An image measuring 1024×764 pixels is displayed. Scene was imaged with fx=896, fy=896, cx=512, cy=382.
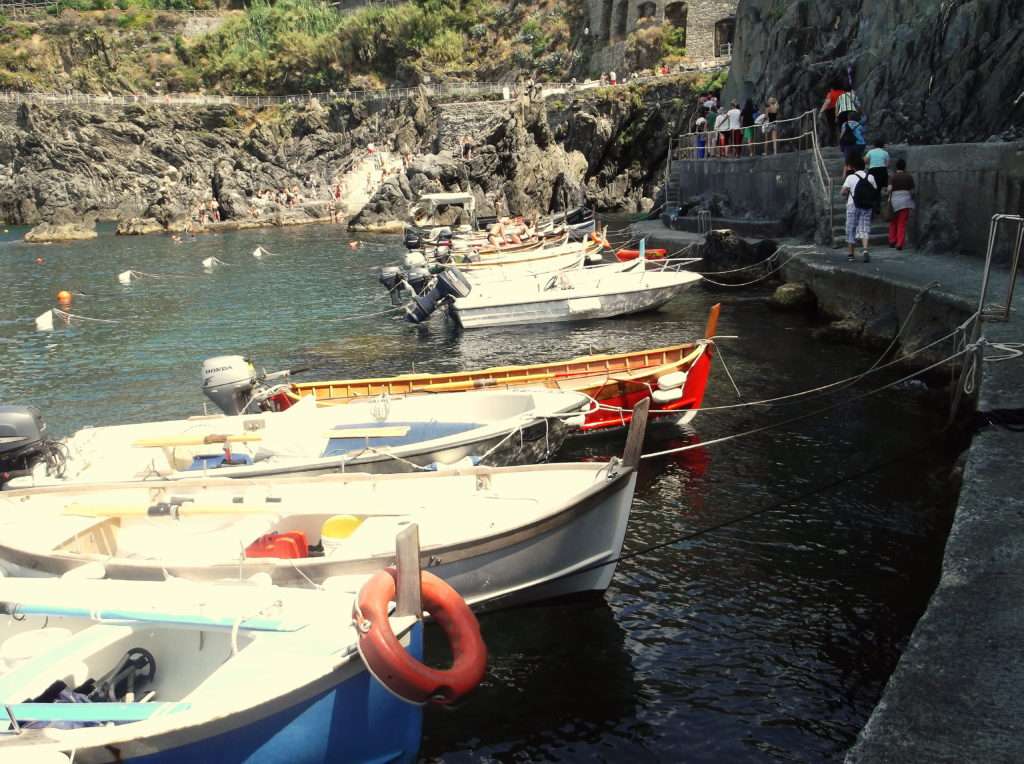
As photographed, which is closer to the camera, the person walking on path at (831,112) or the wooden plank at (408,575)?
the wooden plank at (408,575)

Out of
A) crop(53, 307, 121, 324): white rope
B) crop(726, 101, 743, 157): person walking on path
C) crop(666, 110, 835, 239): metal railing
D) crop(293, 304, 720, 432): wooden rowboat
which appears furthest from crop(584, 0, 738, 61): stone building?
crop(293, 304, 720, 432): wooden rowboat

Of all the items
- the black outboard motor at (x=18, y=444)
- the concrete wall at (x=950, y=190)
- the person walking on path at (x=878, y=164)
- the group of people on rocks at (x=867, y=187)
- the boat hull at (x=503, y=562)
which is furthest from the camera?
A: the person walking on path at (x=878, y=164)

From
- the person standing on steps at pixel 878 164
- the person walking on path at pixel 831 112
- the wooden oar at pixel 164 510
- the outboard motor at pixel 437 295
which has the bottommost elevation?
the outboard motor at pixel 437 295

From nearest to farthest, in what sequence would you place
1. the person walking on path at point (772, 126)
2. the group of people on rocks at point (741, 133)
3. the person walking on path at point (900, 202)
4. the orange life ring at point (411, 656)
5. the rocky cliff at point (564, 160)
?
the orange life ring at point (411, 656), the person walking on path at point (900, 202), the person walking on path at point (772, 126), the group of people on rocks at point (741, 133), the rocky cliff at point (564, 160)

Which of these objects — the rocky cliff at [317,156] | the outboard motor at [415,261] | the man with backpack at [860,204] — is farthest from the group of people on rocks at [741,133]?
the rocky cliff at [317,156]

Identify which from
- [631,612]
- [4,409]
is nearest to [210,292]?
[4,409]

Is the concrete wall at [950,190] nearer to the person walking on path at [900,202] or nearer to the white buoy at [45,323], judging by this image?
the person walking on path at [900,202]

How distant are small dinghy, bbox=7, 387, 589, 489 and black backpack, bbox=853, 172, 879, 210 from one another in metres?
9.22

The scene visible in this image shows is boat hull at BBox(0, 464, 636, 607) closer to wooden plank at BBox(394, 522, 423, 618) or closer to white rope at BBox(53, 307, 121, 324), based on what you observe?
wooden plank at BBox(394, 522, 423, 618)

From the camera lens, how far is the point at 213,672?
17.9ft

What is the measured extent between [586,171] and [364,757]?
56515 mm

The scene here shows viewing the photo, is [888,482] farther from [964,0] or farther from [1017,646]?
[964,0]

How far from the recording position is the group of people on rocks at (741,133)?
2680 centimetres

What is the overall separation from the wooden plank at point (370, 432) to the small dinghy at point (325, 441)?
13mm
